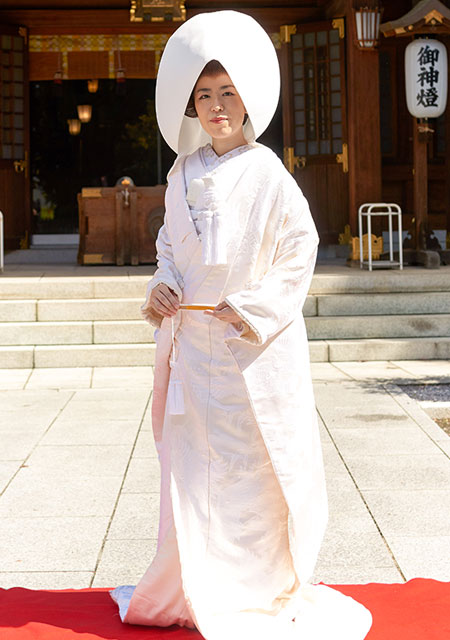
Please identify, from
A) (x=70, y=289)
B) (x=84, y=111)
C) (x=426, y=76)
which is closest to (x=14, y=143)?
(x=84, y=111)

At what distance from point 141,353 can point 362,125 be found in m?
4.33

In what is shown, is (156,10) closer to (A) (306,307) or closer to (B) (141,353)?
(A) (306,307)

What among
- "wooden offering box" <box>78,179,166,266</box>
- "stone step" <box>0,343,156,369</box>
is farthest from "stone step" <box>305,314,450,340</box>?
"wooden offering box" <box>78,179,166,266</box>

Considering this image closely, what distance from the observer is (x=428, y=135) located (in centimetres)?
1003

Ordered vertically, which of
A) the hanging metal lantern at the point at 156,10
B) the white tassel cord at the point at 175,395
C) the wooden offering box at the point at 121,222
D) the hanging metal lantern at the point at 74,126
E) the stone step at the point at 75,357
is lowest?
the stone step at the point at 75,357

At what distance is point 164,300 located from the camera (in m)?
2.71

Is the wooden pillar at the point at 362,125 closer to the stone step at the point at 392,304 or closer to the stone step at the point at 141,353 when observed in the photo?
the stone step at the point at 392,304

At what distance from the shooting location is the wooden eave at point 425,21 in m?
9.61

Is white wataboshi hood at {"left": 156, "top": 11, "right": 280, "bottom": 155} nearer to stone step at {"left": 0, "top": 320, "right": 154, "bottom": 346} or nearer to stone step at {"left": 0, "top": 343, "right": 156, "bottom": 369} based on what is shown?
stone step at {"left": 0, "top": 343, "right": 156, "bottom": 369}

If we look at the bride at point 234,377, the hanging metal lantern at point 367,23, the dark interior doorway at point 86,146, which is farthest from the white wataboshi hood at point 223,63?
the dark interior doorway at point 86,146

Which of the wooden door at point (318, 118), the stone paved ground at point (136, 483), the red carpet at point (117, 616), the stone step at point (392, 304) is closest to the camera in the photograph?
the red carpet at point (117, 616)

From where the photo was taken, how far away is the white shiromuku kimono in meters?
2.68

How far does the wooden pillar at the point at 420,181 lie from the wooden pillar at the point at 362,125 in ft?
1.92

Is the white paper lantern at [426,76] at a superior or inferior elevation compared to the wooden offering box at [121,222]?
superior
